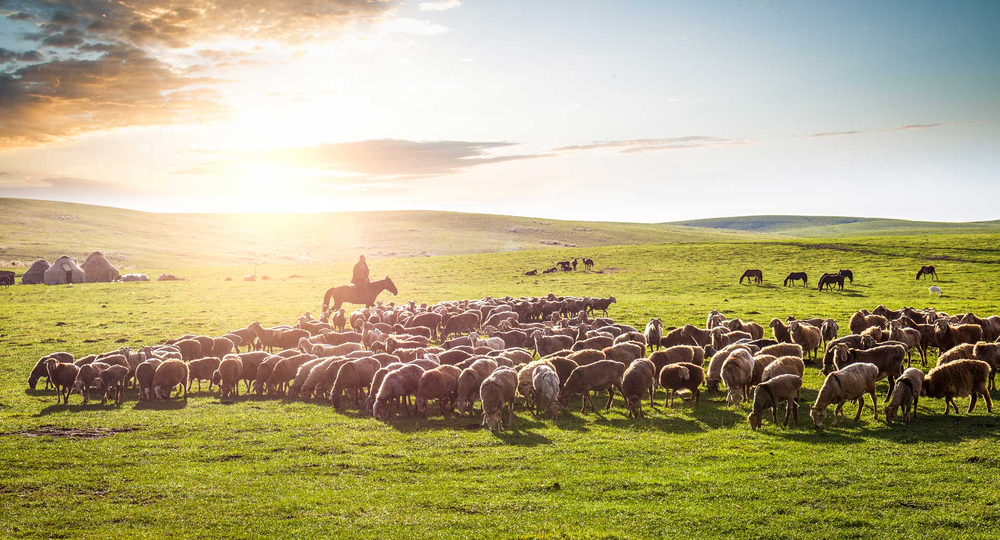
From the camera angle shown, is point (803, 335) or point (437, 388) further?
point (803, 335)

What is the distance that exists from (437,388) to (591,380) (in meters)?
4.12

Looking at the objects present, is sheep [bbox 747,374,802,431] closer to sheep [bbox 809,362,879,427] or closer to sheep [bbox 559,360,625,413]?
sheep [bbox 809,362,879,427]

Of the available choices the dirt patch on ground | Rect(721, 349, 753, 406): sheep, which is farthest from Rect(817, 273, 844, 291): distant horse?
the dirt patch on ground

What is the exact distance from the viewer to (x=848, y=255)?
217ft

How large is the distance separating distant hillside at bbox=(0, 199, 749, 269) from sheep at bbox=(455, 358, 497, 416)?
89704 mm

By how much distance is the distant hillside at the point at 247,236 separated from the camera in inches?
4670

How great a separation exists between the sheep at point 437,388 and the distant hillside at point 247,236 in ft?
295

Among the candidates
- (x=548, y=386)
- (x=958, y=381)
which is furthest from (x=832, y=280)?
(x=548, y=386)

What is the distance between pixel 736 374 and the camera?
50.3 feet

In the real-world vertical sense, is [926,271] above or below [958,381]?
above

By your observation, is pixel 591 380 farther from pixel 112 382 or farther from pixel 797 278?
pixel 797 278

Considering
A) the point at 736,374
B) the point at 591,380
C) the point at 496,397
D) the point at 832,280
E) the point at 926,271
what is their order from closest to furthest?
1. the point at 496,397
2. the point at 736,374
3. the point at 591,380
4. the point at 832,280
5. the point at 926,271

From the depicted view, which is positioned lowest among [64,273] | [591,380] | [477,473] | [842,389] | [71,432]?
[64,273]

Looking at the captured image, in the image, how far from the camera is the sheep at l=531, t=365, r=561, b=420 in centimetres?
1498
